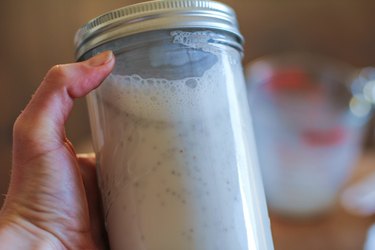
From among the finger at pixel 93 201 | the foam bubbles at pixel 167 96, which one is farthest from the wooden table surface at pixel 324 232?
the foam bubbles at pixel 167 96

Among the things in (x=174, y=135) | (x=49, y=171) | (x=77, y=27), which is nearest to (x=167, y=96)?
(x=174, y=135)

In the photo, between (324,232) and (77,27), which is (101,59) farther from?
(77,27)

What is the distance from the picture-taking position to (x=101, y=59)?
47cm

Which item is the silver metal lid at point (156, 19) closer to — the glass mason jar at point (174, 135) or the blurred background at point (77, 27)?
the glass mason jar at point (174, 135)

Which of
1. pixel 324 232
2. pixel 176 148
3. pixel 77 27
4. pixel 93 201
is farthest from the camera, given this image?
pixel 77 27

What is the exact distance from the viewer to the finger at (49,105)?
481mm

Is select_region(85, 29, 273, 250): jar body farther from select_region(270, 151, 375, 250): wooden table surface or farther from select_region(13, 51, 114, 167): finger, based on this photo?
select_region(270, 151, 375, 250): wooden table surface

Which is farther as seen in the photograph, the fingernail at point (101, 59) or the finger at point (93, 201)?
the finger at point (93, 201)

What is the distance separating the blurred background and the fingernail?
87cm

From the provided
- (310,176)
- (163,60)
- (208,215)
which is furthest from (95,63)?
(310,176)

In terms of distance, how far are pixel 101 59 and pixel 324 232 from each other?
2.17ft

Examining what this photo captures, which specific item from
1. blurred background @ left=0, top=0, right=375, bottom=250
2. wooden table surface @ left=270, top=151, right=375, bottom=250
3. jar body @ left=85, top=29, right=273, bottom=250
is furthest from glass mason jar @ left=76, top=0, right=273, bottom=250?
blurred background @ left=0, top=0, right=375, bottom=250

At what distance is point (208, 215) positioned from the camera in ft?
1.48

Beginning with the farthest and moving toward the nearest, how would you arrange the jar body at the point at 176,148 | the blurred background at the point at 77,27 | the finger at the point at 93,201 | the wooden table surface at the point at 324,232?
the blurred background at the point at 77,27, the wooden table surface at the point at 324,232, the finger at the point at 93,201, the jar body at the point at 176,148
